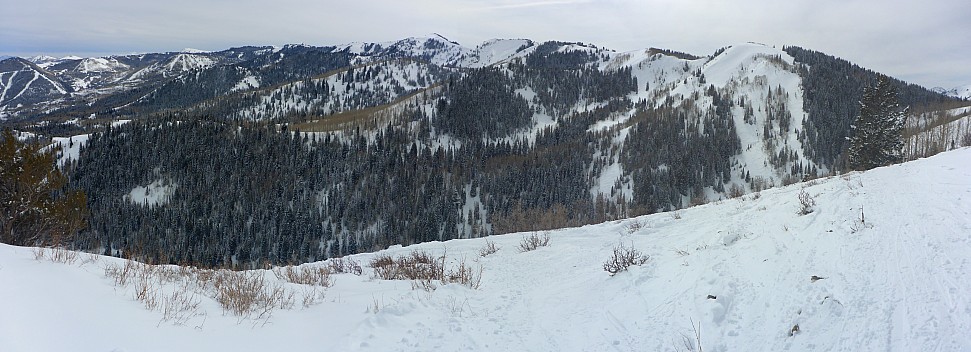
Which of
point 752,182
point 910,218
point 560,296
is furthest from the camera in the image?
point 752,182

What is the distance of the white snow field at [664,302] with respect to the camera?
4555 millimetres

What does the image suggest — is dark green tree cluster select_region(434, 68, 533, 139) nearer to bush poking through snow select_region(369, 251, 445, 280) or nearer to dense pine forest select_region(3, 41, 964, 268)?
dense pine forest select_region(3, 41, 964, 268)

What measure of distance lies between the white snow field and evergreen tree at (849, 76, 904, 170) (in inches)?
1421

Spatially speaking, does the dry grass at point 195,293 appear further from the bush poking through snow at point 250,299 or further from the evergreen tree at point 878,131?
the evergreen tree at point 878,131

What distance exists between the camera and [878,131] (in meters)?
37.3

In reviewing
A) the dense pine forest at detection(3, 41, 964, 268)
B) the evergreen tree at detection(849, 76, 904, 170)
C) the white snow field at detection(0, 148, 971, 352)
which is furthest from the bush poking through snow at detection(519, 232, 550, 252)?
the dense pine forest at detection(3, 41, 964, 268)

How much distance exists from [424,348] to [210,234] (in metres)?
117

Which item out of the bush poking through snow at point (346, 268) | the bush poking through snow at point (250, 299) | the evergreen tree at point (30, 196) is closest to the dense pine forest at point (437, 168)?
the evergreen tree at point (30, 196)

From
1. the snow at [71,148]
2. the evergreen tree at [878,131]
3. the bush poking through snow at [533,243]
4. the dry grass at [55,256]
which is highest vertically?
the evergreen tree at [878,131]

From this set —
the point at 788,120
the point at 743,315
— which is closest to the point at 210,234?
the point at 743,315

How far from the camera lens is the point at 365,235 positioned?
347 feet

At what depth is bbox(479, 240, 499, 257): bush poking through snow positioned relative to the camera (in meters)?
12.4

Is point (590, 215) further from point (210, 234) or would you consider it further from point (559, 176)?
point (210, 234)

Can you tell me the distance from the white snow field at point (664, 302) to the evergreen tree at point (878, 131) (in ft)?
118
